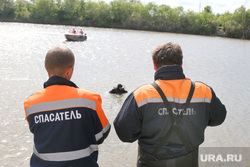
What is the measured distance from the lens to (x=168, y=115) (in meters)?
2.26

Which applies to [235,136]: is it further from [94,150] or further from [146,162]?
[94,150]

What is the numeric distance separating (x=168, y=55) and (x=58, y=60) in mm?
1054

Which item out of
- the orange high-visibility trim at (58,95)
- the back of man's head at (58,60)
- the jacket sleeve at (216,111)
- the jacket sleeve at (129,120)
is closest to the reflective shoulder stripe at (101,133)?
the jacket sleeve at (129,120)

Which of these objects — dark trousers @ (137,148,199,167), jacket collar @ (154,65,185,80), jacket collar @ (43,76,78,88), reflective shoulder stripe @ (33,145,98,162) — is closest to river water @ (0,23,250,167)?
dark trousers @ (137,148,199,167)

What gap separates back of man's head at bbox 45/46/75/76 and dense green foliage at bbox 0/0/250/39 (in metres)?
81.4

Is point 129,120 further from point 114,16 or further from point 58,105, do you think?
point 114,16

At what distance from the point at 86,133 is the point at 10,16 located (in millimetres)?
92336

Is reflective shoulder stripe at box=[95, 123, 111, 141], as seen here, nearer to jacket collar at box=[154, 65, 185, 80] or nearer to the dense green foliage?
jacket collar at box=[154, 65, 185, 80]

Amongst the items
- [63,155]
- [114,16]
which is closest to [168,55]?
[63,155]

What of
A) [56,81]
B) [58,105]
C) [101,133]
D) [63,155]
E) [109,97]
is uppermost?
[56,81]

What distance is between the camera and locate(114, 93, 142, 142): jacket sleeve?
2309mm

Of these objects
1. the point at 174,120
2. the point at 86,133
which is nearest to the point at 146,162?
the point at 174,120

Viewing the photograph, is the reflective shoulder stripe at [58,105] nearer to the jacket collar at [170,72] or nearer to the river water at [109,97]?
the jacket collar at [170,72]

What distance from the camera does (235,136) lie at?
6977 millimetres
